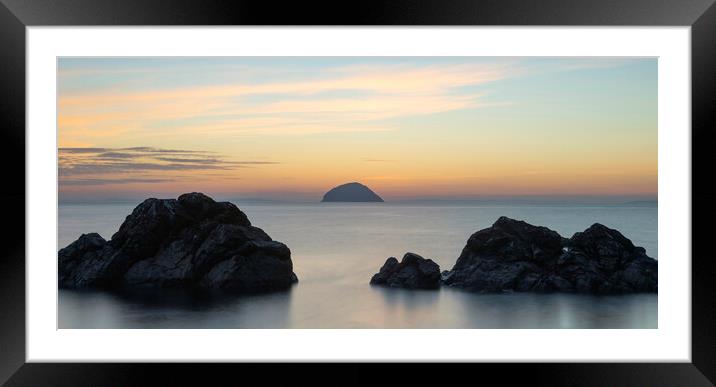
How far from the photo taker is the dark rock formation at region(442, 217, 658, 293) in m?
6.40

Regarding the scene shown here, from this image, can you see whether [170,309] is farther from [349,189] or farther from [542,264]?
[542,264]

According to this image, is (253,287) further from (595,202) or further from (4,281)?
(595,202)

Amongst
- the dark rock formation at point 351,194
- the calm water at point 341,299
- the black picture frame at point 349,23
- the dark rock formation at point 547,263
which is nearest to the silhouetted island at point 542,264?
the dark rock formation at point 547,263

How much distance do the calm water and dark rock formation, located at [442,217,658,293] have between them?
148 millimetres

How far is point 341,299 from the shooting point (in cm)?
743

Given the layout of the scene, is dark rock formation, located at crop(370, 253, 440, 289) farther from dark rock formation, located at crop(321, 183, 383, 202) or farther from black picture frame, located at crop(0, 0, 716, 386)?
black picture frame, located at crop(0, 0, 716, 386)

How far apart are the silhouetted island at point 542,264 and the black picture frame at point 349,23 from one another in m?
3.94

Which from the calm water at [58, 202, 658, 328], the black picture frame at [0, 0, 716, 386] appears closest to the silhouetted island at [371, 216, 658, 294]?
the calm water at [58, 202, 658, 328]

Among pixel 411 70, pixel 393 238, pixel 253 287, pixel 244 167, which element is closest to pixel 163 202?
pixel 253 287

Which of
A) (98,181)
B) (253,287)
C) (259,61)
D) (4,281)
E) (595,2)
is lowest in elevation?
(253,287)

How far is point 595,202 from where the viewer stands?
8.45 meters

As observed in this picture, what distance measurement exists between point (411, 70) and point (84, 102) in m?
4.51

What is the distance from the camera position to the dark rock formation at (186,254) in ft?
20.3

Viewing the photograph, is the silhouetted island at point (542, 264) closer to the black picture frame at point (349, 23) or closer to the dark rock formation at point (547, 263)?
the dark rock formation at point (547, 263)
